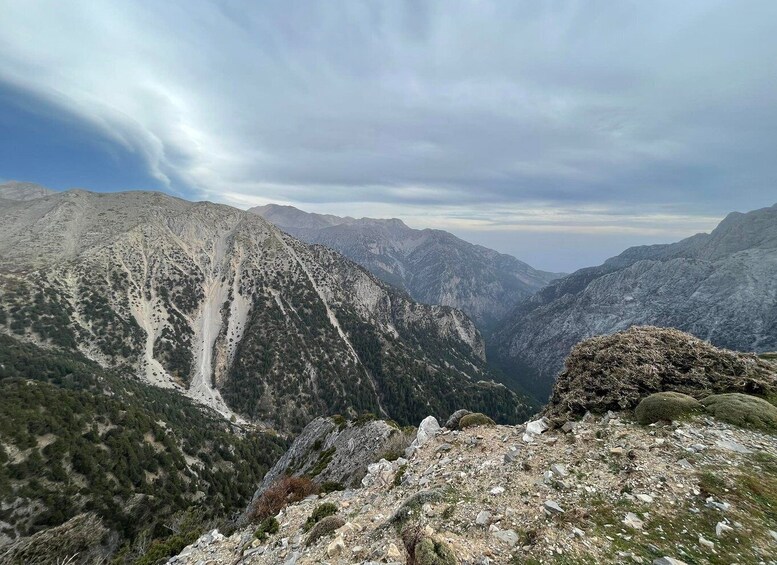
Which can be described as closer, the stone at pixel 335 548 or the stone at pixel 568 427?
the stone at pixel 335 548

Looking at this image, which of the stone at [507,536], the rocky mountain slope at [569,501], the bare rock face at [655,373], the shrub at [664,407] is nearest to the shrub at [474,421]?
the rocky mountain slope at [569,501]

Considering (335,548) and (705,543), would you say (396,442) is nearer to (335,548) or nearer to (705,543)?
(335,548)

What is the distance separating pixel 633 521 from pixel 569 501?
87.1 inches

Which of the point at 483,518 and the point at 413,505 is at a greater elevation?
the point at 483,518

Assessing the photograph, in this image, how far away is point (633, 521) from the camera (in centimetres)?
1109

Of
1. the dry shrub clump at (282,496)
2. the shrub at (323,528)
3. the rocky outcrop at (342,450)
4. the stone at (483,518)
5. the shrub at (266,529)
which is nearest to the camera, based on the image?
the stone at (483,518)

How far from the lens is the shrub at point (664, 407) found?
55.6ft

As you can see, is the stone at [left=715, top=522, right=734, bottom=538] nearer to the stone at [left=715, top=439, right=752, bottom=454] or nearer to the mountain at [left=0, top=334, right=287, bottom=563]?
the stone at [left=715, top=439, right=752, bottom=454]

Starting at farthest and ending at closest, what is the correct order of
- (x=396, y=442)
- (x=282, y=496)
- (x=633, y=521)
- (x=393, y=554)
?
(x=396, y=442), (x=282, y=496), (x=393, y=554), (x=633, y=521)

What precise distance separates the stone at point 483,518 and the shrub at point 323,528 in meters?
6.13

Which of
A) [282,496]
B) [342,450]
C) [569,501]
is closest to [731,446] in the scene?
[569,501]

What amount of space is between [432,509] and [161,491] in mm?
69644

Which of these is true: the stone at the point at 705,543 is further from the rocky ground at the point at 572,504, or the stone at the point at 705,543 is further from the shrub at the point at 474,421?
the shrub at the point at 474,421

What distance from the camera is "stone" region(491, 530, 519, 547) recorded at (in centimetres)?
1105
